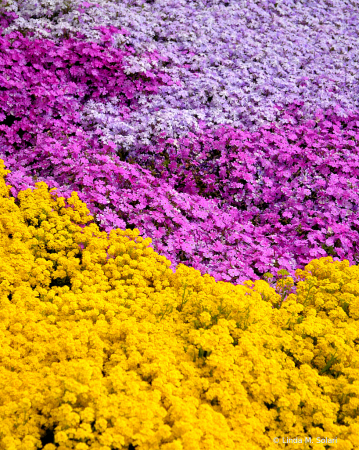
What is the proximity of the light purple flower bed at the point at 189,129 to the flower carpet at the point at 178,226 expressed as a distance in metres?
0.04

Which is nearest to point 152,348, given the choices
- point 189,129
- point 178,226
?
point 178,226

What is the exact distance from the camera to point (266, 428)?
3730 mm

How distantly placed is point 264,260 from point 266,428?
8.33 feet

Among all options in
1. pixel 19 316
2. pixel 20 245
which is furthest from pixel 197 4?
pixel 19 316

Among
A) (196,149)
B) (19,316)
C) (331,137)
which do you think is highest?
(331,137)

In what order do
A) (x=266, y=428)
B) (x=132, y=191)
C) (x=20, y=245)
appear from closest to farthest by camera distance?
(x=266, y=428) < (x=20, y=245) < (x=132, y=191)

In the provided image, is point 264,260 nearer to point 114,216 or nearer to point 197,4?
point 114,216

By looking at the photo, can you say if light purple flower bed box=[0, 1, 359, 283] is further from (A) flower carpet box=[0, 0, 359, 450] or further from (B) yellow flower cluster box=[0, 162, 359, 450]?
(B) yellow flower cluster box=[0, 162, 359, 450]

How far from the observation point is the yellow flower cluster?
331 cm

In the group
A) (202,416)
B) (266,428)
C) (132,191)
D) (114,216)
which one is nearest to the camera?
(202,416)

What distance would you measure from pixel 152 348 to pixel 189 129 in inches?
182

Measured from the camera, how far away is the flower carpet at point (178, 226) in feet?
11.6

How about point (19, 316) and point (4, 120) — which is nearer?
point (19, 316)

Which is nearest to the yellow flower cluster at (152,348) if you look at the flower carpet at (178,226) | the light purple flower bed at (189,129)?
the flower carpet at (178,226)
